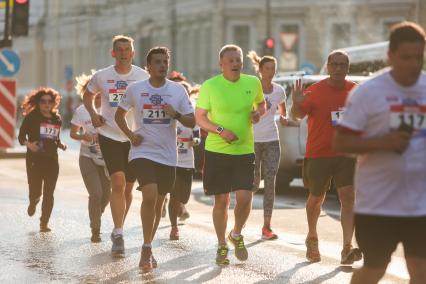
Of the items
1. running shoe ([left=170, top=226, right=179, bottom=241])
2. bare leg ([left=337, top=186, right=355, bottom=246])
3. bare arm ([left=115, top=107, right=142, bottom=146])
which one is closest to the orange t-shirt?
bare leg ([left=337, top=186, right=355, bottom=246])

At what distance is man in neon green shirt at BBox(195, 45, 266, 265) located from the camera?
10.5 m

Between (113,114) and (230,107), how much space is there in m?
1.27

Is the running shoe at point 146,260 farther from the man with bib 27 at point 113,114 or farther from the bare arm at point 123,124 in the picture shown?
the man with bib 27 at point 113,114

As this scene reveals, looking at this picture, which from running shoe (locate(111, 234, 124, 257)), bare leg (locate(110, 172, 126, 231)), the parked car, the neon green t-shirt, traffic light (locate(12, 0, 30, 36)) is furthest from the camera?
traffic light (locate(12, 0, 30, 36))

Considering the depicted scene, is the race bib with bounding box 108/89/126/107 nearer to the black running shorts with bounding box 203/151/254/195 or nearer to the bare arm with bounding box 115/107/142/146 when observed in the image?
the bare arm with bounding box 115/107/142/146

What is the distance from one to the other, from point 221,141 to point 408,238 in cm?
427

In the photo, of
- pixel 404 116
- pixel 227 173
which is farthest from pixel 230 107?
pixel 404 116

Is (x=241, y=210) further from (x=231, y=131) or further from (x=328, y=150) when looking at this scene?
(x=328, y=150)

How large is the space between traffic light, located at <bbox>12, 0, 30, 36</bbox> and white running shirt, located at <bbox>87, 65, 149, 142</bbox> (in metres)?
15.4

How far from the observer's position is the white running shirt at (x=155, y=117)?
33.4ft

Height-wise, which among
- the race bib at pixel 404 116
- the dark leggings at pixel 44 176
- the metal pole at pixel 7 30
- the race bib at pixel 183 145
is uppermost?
the metal pole at pixel 7 30

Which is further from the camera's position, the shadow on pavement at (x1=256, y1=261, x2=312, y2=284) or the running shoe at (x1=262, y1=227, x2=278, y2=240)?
the running shoe at (x1=262, y1=227, x2=278, y2=240)

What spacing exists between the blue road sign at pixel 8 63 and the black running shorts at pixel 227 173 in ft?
57.7

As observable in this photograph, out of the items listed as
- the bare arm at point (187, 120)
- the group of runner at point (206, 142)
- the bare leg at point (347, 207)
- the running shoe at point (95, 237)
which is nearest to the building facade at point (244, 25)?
the group of runner at point (206, 142)
